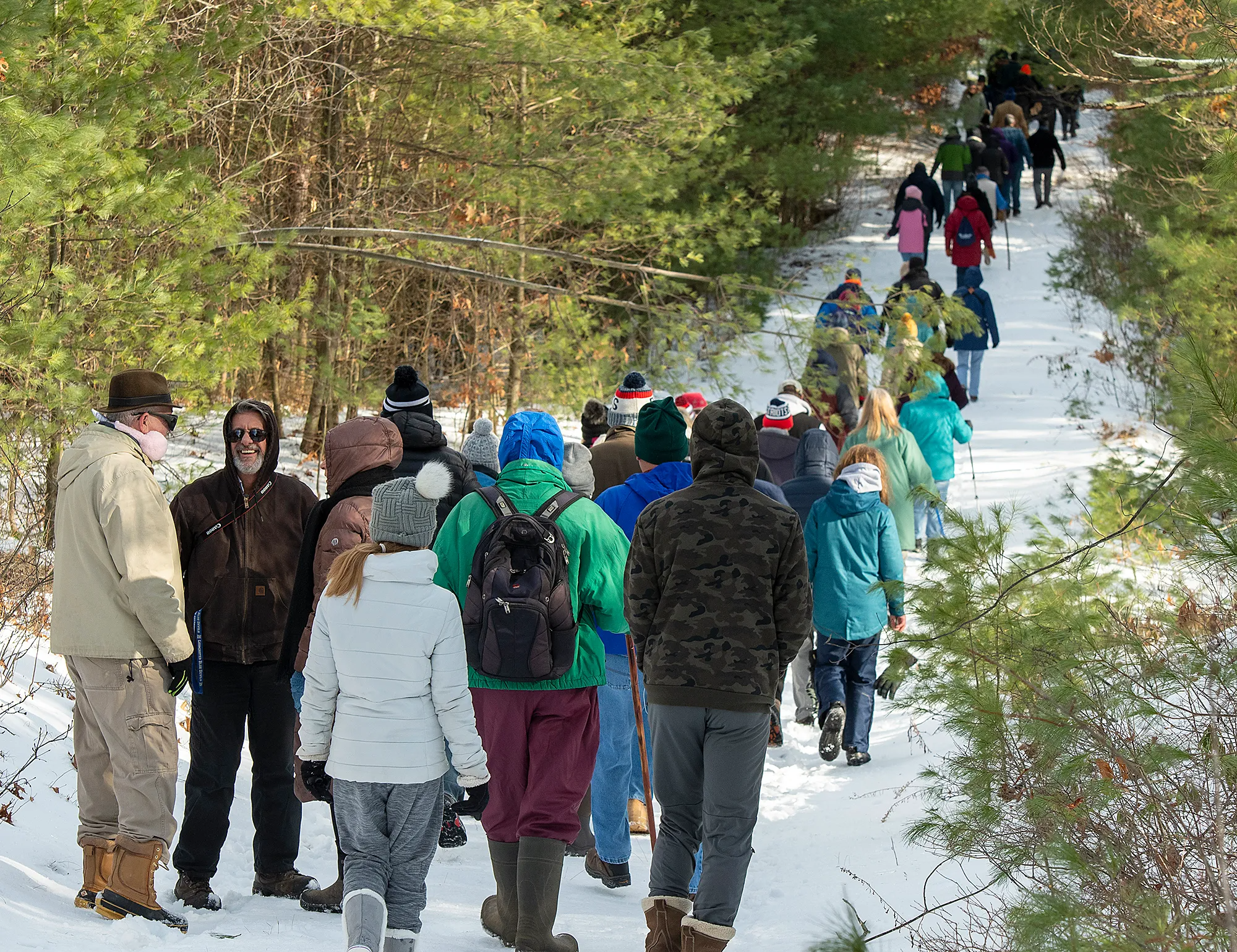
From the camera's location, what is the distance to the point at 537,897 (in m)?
4.52

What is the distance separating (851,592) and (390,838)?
362 centimetres

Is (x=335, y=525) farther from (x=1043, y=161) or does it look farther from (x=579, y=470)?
(x=1043, y=161)

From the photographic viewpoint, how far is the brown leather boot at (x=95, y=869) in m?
4.81

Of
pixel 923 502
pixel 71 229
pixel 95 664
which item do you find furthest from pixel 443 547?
pixel 923 502

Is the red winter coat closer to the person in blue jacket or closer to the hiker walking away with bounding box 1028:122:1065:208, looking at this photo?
the hiker walking away with bounding box 1028:122:1065:208

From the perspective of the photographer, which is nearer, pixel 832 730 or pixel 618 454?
pixel 618 454

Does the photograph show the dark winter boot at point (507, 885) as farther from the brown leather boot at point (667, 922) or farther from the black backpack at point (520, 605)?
the black backpack at point (520, 605)

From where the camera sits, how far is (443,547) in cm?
478

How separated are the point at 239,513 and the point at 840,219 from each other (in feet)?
72.0

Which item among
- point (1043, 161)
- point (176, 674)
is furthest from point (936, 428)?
point (1043, 161)

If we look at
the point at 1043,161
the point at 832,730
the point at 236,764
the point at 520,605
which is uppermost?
the point at 1043,161

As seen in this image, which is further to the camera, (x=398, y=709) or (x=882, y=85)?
(x=882, y=85)

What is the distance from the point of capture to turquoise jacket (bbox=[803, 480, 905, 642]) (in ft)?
23.5

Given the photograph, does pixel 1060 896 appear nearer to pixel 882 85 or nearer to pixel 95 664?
pixel 95 664
